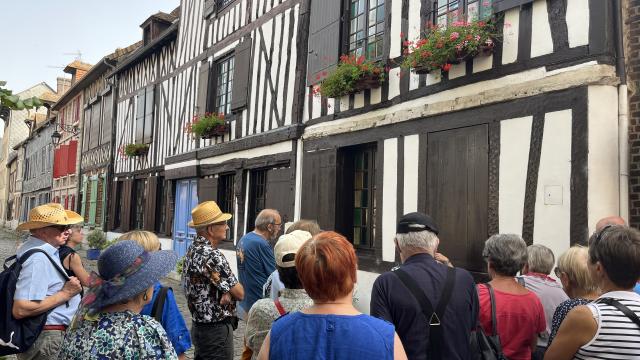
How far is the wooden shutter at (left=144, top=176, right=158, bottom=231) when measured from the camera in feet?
42.2

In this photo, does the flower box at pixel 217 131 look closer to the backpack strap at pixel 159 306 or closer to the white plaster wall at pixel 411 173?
the white plaster wall at pixel 411 173

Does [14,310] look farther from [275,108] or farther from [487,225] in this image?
[275,108]

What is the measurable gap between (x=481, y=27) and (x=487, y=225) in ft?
6.18

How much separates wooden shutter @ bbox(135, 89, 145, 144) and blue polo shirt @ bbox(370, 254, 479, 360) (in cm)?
1279

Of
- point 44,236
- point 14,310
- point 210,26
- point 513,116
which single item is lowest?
point 14,310

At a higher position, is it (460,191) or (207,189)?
(207,189)

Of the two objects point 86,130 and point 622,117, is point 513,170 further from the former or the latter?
point 86,130

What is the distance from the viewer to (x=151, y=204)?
1302cm

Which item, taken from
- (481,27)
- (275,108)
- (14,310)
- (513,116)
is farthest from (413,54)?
(14,310)

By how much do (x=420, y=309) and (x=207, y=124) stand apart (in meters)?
8.37

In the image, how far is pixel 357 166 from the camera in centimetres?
692

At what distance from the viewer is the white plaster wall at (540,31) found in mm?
Result: 4449

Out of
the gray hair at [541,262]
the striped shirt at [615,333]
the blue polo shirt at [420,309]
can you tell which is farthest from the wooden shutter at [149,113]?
the striped shirt at [615,333]

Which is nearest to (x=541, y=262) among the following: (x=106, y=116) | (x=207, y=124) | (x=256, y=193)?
(x=256, y=193)
